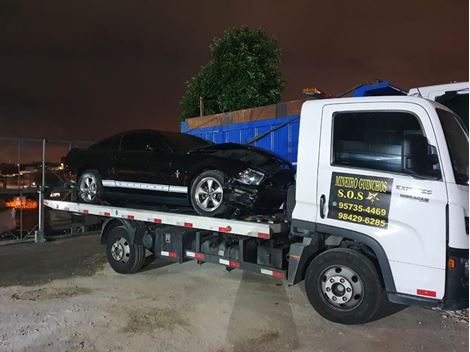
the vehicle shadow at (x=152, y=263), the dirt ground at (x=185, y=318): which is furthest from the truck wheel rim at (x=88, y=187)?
the vehicle shadow at (x=152, y=263)

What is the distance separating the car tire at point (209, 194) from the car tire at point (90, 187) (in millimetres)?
2129

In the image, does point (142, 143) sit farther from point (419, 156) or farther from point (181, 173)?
point (419, 156)

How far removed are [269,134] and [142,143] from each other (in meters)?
2.23

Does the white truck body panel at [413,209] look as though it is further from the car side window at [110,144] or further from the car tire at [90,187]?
the car tire at [90,187]

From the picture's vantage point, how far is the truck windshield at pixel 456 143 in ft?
13.4

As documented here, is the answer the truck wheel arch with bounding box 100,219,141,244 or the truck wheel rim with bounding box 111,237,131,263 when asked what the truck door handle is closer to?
the truck wheel arch with bounding box 100,219,141,244

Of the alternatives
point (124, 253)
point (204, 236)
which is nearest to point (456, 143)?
point (204, 236)

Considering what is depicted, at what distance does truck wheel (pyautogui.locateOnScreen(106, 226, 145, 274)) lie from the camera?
6855 mm

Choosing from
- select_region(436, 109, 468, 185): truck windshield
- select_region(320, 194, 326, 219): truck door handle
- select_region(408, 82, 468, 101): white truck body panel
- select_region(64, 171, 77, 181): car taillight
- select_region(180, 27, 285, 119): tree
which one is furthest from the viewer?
select_region(180, 27, 285, 119): tree

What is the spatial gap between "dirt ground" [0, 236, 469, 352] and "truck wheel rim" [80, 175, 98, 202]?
1321mm

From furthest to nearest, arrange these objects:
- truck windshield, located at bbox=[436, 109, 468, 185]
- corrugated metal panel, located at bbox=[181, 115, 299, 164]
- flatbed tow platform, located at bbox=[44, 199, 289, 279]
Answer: corrugated metal panel, located at bbox=[181, 115, 299, 164] → flatbed tow platform, located at bbox=[44, 199, 289, 279] → truck windshield, located at bbox=[436, 109, 468, 185]

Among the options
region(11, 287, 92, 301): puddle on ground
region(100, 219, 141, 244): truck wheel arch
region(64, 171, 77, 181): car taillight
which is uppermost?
region(64, 171, 77, 181): car taillight

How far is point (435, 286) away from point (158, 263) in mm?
4896

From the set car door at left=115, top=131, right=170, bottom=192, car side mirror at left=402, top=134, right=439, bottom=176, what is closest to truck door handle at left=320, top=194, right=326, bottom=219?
car side mirror at left=402, top=134, right=439, bottom=176
